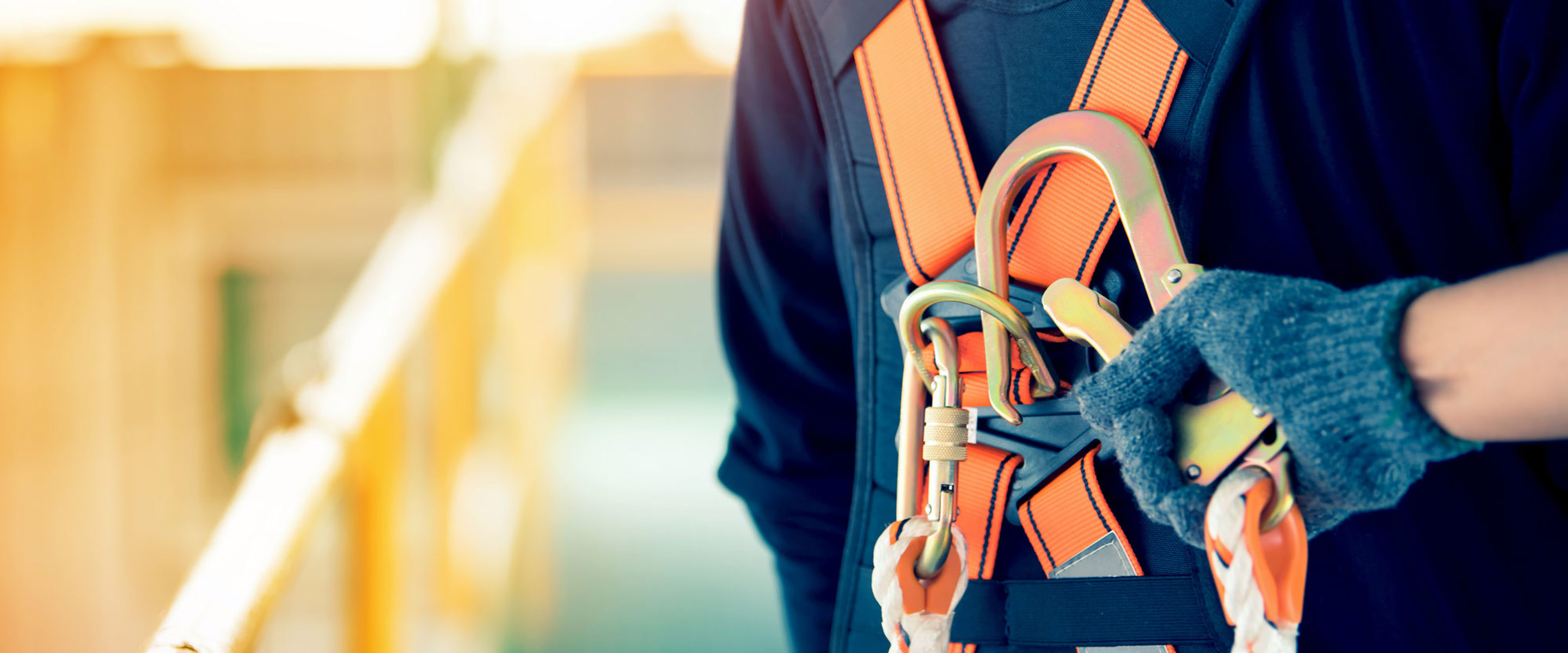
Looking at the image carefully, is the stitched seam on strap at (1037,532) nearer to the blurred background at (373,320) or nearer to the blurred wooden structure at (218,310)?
the blurred background at (373,320)

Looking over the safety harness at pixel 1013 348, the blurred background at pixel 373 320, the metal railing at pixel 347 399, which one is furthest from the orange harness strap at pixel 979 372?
the blurred background at pixel 373 320

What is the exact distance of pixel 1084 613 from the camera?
0.63m

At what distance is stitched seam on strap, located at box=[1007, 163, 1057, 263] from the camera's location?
0.61 m

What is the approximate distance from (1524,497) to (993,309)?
29 centimetres

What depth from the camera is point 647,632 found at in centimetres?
298

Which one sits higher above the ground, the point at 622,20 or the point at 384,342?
the point at 622,20

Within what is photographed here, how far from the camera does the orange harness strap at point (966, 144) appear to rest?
0.57m

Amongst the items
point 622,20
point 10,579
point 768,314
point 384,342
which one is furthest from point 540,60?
point 768,314

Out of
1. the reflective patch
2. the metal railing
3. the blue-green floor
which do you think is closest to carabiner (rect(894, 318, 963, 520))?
the reflective patch

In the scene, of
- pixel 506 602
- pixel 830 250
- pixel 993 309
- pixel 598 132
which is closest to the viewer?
pixel 993 309

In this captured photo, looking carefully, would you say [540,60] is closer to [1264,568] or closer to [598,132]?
[598,132]

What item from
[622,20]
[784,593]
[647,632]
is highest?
[622,20]

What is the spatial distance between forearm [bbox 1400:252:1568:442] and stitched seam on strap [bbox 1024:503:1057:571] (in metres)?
0.25

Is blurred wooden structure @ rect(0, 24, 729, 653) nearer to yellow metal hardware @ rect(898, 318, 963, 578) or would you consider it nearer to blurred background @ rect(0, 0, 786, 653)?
blurred background @ rect(0, 0, 786, 653)
